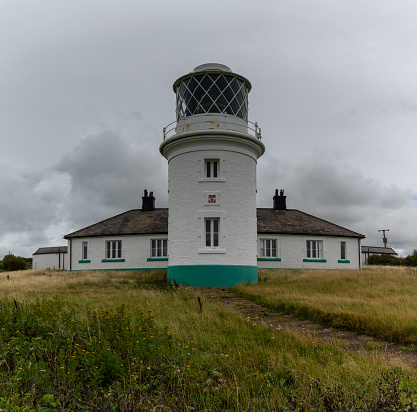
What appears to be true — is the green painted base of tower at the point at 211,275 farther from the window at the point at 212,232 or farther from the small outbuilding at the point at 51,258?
the small outbuilding at the point at 51,258

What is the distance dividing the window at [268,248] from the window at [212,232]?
31.0 ft

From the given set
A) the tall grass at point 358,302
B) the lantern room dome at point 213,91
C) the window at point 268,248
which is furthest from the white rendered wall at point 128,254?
the tall grass at point 358,302

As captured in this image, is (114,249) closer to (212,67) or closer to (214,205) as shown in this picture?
(214,205)

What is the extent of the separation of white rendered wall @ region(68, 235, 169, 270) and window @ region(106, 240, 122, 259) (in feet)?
0.95

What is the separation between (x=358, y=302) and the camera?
1040 cm

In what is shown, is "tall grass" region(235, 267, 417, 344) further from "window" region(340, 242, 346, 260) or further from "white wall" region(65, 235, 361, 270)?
"window" region(340, 242, 346, 260)

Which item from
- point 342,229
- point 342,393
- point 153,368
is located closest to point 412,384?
point 342,393

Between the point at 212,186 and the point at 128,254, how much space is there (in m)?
12.0

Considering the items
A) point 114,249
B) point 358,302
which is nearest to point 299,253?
point 114,249

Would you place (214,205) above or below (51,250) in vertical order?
above

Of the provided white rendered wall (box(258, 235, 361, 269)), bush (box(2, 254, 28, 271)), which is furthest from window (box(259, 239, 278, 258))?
bush (box(2, 254, 28, 271))

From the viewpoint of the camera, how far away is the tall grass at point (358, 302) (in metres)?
7.86

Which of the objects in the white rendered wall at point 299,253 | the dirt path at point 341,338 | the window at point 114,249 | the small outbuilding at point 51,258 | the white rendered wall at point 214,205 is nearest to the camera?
A: the dirt path at point 341,338

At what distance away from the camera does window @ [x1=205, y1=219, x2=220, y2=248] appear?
58.5 ft
